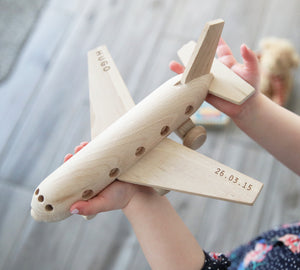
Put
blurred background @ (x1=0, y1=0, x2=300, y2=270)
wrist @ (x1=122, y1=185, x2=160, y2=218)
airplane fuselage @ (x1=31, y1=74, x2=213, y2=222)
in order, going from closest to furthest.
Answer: airplane fuselage @ (x1=31, y1=74, x2=213, y2=222), wrist @ (x1=122, y1=185, x2=160, y2=218), blurred background @ (x1=0, y1=0, x2=300, y2=270)

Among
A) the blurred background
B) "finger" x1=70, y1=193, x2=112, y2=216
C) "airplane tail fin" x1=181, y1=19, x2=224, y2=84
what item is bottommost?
the blurred background

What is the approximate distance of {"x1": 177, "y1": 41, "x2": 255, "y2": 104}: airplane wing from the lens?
1.92 feet

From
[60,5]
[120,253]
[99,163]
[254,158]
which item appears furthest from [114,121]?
[60,5]

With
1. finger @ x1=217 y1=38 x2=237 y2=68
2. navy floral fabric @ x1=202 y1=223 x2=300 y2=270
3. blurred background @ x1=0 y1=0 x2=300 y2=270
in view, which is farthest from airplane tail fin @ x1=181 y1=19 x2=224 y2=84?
blurred background @ x1=0 y1=0 x2=300 y2=270

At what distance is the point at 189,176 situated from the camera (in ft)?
1.74

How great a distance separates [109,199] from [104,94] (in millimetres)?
171

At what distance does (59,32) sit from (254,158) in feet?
2.70

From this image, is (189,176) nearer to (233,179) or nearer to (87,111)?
(233,179)

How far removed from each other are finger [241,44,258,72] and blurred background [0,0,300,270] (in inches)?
20.6

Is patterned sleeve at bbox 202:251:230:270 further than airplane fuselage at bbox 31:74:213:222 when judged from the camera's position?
Yes

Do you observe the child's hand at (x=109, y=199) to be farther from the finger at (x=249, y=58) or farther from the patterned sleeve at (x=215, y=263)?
the finger at (x=249, y=58)

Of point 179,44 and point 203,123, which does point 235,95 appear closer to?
point 203,123

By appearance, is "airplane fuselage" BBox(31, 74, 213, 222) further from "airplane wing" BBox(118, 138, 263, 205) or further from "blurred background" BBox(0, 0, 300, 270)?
"blurred background" BBox(0, 0, 300, 270)

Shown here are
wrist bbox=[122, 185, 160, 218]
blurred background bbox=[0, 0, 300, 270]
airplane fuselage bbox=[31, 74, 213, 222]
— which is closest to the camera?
airplane fuselage bbox=[31, 74, 213, 222]
